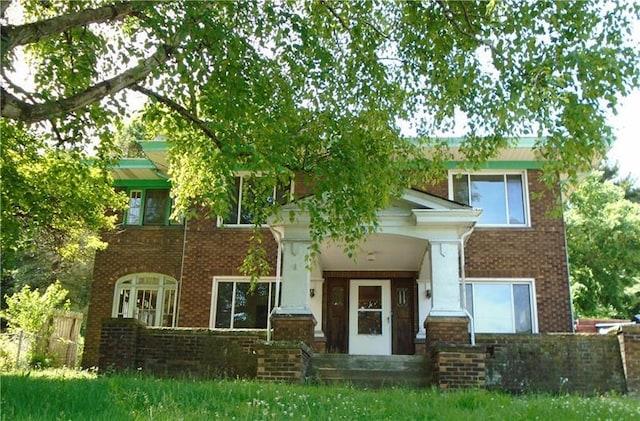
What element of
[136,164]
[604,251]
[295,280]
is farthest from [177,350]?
[604,251]

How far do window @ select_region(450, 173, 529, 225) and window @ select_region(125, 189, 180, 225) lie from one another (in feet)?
27.2

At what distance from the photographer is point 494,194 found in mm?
17250

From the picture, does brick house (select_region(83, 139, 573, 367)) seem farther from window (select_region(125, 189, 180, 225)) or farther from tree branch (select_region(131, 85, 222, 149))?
tree branch (select_region(131, 85, 222, 149))

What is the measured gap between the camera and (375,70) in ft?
31.9

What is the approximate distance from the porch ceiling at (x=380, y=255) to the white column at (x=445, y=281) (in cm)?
81

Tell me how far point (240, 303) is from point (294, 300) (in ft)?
18.0

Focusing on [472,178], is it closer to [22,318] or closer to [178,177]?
[178,177]

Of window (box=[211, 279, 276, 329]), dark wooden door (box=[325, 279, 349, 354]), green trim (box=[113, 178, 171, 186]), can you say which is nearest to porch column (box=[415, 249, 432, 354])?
dark wooden door (box=[325, 279, 349, 354])

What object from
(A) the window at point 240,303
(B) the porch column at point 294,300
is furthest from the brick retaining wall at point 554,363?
(A) the window at point 240,303

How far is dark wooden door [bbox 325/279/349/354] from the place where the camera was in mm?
16781

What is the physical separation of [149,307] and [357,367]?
8.69 meters

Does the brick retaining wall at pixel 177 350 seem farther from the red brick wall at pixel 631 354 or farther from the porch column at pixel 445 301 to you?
the red brick wall at pixel 631 354

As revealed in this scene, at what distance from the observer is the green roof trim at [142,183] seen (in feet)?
62.3

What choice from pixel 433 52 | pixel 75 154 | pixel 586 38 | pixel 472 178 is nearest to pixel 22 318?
pixel 75 154
